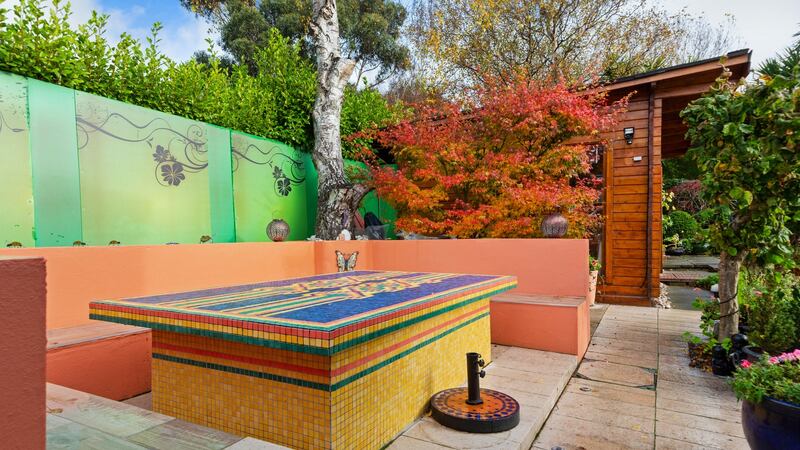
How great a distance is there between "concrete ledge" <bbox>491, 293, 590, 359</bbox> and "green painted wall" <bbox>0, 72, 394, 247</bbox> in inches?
162

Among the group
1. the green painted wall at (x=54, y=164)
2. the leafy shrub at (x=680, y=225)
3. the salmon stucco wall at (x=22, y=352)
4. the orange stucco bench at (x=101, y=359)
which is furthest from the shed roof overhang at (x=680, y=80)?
the leafy shrub at (x=680, y=225)

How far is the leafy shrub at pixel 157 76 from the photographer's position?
4.32m

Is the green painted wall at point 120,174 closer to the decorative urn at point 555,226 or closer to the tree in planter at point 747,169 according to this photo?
the decorative urn at point 555,226

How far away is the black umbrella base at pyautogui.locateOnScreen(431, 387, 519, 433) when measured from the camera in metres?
2.55

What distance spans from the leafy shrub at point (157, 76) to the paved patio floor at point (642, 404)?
18.9ft

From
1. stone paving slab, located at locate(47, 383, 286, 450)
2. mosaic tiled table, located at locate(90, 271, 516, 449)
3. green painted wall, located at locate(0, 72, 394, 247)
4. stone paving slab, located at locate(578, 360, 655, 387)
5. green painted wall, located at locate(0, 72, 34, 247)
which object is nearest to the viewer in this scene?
stone paving slab, located at locate(47, 383, 286, 450)

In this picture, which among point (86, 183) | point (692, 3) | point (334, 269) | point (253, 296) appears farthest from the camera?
point (692, 3)

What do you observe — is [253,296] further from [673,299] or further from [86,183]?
[673,299]

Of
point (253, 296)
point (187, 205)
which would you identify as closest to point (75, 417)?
point (253, 296)

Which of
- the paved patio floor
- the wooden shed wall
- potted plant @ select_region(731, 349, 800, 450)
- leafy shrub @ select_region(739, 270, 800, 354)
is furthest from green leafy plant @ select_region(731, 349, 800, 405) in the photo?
the wooden shed wall

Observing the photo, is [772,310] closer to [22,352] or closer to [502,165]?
[502,165]

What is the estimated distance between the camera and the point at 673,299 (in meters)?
7.48

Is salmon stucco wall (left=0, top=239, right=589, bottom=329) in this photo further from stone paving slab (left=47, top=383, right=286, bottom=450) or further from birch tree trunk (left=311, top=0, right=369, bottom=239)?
stone paving slab (left=47, top=383, right=286, bottom=450)

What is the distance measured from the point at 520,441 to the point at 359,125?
25.8 ft
